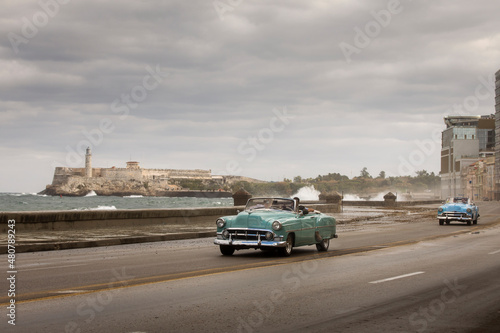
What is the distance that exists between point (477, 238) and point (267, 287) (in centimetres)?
1582

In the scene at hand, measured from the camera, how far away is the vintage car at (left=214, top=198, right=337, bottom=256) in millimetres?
16031

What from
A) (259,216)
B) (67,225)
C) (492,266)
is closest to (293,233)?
(259,216)

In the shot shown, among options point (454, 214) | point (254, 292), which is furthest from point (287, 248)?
point (454, 214)

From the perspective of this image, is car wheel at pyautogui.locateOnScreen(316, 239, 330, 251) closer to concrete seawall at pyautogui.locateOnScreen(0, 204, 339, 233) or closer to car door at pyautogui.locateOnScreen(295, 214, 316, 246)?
car door at pyautogui.locateOnScreen(295, 214, 316, 246)

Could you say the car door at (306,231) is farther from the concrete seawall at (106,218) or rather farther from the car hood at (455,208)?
the car hood at (455,208)

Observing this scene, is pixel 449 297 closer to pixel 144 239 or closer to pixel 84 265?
pixel 84 265

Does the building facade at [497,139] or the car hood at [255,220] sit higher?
the building facade at [497,139]

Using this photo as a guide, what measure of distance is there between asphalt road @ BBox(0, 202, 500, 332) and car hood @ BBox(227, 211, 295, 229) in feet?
2.65

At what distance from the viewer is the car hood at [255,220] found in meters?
16.1

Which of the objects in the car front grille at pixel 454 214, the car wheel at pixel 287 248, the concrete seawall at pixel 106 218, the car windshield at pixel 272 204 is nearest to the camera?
the car wheel at pixel 287 248

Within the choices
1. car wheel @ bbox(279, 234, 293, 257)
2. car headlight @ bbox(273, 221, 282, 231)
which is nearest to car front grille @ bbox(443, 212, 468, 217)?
car wheel @ bbox(279, 234, 293, 257)

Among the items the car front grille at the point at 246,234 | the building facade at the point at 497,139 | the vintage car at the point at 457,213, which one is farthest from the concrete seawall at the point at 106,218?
the building facade at the point at 497,139

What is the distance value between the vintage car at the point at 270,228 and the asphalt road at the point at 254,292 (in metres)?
0.40

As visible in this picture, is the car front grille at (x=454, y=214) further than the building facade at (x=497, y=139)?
No
